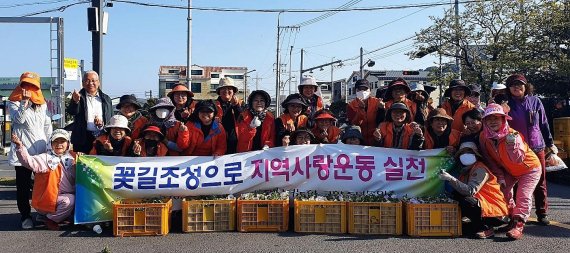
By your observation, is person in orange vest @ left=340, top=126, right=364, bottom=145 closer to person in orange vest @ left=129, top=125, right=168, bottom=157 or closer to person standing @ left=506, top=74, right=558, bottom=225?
person standing @ left=506, top=74, right=558, bottom=225

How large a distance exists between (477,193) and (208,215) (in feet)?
9.71

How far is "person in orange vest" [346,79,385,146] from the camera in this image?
6.79 meters

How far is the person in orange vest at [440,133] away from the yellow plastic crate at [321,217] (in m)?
1.43

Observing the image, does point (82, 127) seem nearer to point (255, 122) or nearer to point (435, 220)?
point (255, 122)

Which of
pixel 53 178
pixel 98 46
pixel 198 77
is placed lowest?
pixel 53 178

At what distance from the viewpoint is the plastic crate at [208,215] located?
18.4ft

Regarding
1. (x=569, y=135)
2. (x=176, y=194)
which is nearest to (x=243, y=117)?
(x=176, y=194)

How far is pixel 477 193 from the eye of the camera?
5367mm

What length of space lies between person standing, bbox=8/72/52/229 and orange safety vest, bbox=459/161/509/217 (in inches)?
197

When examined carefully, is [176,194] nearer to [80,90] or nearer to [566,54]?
[80,90]

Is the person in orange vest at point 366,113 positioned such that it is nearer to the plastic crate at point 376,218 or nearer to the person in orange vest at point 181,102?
the plastic crate at point 376,218

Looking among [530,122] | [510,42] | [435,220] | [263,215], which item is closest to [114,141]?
[263,215]

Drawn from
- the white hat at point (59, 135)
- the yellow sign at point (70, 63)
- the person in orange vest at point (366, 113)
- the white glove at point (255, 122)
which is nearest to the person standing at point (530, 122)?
the person in orange vest at point (366, 113)

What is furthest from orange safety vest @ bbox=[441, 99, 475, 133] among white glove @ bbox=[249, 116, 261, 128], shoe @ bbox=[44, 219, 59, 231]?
shoe @ bbox=[44, 219, 59, 231]
